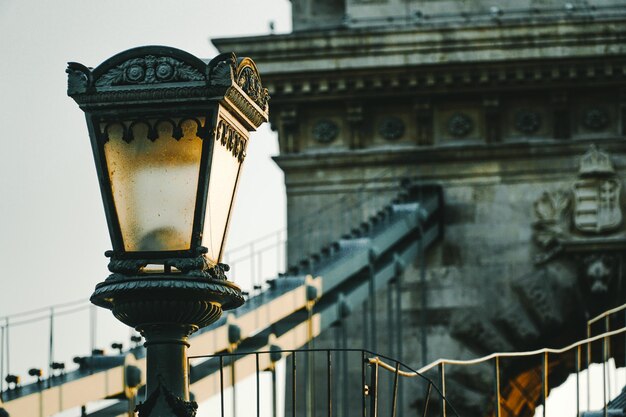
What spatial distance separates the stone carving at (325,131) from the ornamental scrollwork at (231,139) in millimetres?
28330

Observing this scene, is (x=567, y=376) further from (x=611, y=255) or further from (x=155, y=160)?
(x=155, y=160)

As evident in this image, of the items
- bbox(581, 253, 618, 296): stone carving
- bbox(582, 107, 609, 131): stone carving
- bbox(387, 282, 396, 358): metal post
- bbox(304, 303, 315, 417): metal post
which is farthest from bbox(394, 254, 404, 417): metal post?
bbox(582, 107, 609, 131): stone carving

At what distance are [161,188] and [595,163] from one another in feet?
93.6

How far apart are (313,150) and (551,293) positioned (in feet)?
16.0

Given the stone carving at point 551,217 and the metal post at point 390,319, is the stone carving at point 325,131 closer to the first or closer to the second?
the metal post at point 390,319

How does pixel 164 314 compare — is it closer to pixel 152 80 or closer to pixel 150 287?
pixel 150 287

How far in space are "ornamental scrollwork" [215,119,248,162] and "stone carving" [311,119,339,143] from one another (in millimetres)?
28330

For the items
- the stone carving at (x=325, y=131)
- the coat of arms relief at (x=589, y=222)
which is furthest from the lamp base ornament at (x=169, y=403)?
the stone carving at (x=325, y=131)

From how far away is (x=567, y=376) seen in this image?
128ft

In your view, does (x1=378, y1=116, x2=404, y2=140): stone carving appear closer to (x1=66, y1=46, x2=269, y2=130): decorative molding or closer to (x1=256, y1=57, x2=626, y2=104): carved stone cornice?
(x1=256, y1=57, x2=626, y2=104): carved stone cornice

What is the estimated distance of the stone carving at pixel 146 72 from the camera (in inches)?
310

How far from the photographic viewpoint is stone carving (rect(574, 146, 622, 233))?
1390 inches

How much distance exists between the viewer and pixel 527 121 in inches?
1430

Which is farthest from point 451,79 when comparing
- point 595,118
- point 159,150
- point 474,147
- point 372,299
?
point 159,150
